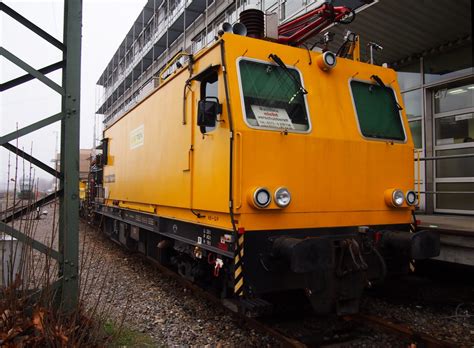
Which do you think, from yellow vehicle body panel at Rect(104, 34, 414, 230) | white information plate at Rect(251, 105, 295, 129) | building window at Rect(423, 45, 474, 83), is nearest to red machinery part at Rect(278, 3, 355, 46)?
yellow vehicle body panel at Rect(104, 34, 414, 230)

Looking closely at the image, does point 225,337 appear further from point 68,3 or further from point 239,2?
point 239,2

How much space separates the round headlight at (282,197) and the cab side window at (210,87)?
1.01 m

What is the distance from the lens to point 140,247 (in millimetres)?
7684

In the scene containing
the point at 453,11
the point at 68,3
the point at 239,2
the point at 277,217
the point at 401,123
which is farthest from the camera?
the point at 239,2

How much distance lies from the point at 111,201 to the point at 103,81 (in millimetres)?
32743

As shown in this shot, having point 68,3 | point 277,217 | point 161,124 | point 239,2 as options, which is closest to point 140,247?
point 161,124

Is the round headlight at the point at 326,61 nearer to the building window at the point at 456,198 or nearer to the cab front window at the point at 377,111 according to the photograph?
the cab front window at the point at 377,111

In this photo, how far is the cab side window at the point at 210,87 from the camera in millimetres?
4617

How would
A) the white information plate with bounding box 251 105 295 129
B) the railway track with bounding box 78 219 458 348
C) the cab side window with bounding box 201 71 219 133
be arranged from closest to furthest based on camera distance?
the railway track with bounding box 78 219 458 348 < the white information plate with bounding box 251 105 295 129 < the cab side window with bounding box 201 71 219 133

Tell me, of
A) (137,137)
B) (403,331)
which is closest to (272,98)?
(403,331)

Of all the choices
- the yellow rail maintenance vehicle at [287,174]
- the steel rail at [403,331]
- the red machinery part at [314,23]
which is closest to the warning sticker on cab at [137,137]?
the yellow rail maintenance vehicle at [287,174]

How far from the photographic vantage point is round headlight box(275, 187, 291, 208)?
4.21 m

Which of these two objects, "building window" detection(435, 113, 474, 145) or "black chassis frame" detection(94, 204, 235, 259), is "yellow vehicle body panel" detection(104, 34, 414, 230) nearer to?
"black chassis frame" detection(94, 204, 235, 259)

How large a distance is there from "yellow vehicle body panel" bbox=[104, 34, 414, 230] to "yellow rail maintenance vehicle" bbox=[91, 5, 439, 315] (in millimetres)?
14
